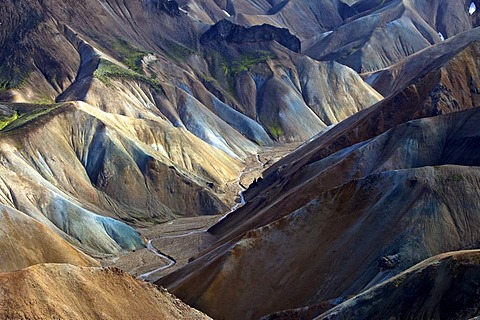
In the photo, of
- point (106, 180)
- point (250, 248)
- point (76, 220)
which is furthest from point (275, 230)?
point (106, 180)

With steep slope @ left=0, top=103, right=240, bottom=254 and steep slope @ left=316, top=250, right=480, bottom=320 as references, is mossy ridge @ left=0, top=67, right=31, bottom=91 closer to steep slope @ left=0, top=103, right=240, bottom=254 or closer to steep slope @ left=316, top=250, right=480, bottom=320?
steep slope @ left=0, top=103, right=240, bottom=254

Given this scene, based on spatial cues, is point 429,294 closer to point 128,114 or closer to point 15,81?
point 128,114

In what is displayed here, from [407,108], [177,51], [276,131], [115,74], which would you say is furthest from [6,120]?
[177,51]

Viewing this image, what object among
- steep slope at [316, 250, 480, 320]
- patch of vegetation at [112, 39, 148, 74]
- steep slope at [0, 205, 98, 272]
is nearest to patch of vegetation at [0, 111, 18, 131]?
A: steep slope at [0, 205, 98, 272]

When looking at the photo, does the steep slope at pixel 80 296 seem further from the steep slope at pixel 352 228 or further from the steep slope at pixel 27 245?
the steep slope at pixel 27 245

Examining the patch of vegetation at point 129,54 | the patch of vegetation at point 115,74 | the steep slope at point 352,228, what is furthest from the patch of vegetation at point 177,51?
the steep slope at point 352,228

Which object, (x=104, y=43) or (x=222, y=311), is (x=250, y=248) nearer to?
(x=222, y=311)
